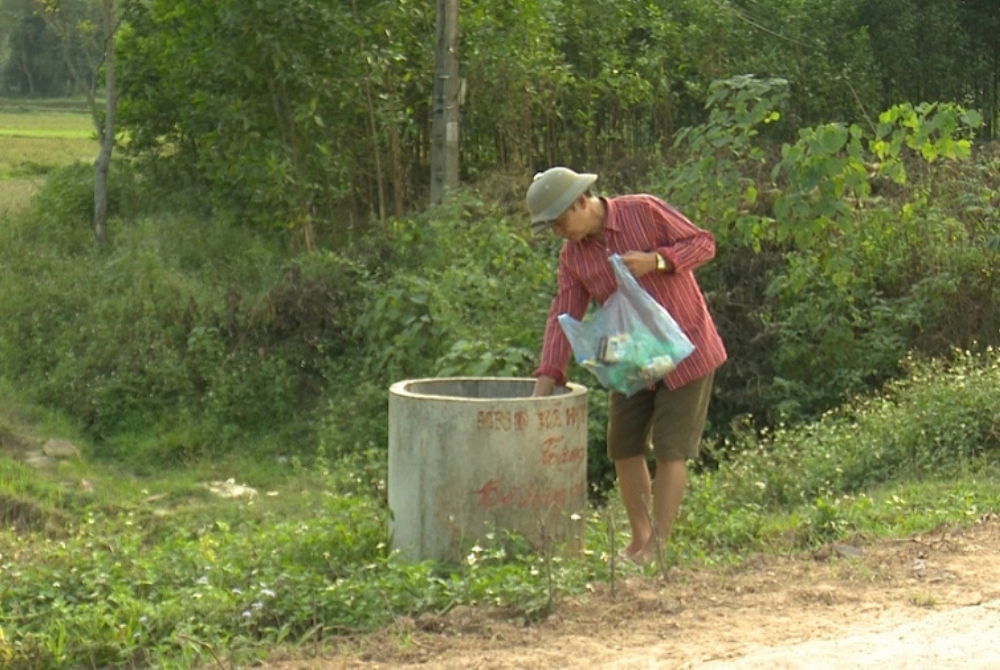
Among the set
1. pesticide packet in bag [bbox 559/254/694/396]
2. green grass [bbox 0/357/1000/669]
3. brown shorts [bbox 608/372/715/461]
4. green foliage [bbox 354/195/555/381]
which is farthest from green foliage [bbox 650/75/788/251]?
pesticide packet in bag [bbox 559/254/694/396]

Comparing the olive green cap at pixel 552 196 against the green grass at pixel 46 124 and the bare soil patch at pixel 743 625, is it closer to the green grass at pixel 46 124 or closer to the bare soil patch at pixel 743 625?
the bare soil patch at pixel 743 625

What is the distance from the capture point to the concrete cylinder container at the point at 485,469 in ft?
21.9

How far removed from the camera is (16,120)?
46.9 meters

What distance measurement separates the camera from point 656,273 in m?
6.68

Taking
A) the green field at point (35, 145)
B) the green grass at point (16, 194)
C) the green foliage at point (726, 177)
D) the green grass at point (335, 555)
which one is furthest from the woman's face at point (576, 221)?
the green field at point (35, 145)

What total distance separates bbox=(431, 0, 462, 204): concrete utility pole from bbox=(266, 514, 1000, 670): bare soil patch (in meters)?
8.73

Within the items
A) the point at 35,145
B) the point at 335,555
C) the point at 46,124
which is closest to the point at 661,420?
the point at 335,555

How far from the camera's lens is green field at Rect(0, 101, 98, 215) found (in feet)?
78.9

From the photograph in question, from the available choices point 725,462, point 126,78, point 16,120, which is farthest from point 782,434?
point 16,120

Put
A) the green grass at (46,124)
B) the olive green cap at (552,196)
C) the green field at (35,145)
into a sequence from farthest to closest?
1. the green grass at (46,124)
2. the green field at (35,145)
3. the olive green cap at (552,196)

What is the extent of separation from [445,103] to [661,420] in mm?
8513

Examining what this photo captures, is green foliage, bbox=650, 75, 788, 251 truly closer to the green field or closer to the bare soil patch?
the bare soil patch

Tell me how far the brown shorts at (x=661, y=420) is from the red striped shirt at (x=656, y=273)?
0.10m

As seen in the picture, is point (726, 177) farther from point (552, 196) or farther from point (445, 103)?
point (552, 196)
